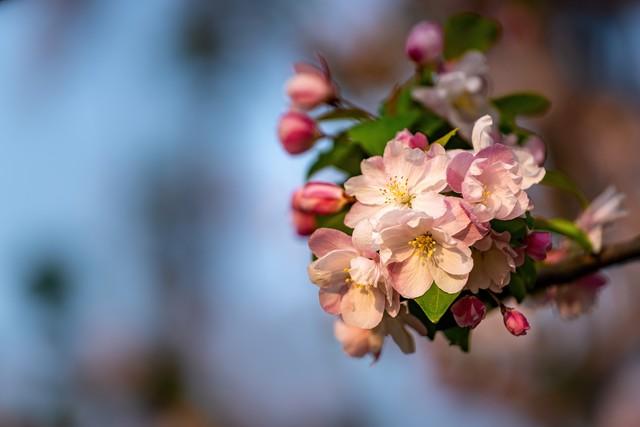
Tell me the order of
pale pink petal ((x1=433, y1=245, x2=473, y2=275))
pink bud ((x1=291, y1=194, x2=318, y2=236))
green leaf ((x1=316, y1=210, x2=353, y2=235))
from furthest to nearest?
pink bud ((x1=291, y1=194, x2=318, y2=236))
green leaf ((x1=316, y1=210, x2=353, y2=235))
pale pink petal ((x1=433, y1=245, x2=473, y2=275))

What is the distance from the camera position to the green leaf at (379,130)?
2.56 feet

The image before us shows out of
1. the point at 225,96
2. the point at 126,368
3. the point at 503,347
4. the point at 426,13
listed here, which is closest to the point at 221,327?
the point at 126,368

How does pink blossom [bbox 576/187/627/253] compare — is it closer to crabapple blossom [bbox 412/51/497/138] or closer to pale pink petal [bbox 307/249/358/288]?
crabapple blossom [bbox 412/51/497/138]

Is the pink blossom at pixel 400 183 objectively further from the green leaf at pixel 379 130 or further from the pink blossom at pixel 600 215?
the pink blossom at pixel 600 215

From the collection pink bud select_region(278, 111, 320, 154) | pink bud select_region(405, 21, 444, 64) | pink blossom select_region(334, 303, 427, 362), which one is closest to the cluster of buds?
pink bud select_region(278, 111, 320, 154)

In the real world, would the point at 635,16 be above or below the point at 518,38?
above

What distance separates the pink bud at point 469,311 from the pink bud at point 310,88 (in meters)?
0.38

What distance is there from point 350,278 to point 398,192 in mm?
85

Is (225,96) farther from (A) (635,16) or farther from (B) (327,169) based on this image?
(B) (327,169)

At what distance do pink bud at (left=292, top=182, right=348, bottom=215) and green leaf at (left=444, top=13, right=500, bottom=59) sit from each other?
11.7 inches

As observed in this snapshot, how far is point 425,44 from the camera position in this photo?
905 mm

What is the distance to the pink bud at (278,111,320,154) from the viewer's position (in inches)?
35.6

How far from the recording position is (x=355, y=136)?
0.81 metres

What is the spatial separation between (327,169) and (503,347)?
10.7ft
